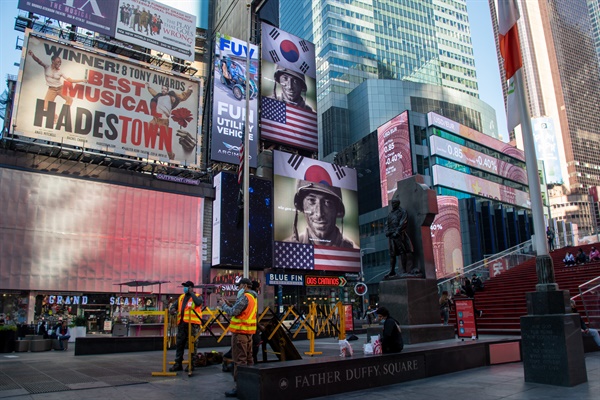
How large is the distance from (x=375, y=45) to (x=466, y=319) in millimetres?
97928

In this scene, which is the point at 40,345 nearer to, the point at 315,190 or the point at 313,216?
the point at 313,216

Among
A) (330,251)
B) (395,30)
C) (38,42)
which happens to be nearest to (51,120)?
(38,42)

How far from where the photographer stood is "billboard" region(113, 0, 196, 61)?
1689 inches

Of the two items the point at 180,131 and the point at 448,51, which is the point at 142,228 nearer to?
the point at 180,131

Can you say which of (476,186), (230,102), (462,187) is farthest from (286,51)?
(476,186)

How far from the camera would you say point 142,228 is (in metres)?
41.7

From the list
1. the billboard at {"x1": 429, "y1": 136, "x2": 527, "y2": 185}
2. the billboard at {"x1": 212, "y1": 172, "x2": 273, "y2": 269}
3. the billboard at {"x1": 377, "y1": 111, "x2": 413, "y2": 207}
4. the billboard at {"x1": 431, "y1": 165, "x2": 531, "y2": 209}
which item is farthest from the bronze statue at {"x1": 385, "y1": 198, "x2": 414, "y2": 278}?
Answer: the billboard at {"x1": 429, "y1": 136, "x2": 527, "y2": 185}

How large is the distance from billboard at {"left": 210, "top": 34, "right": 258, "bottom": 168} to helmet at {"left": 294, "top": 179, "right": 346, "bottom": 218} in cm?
678

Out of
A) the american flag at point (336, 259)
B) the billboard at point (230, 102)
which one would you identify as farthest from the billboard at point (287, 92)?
the american flag at point (336, 259)

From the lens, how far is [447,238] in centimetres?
6216

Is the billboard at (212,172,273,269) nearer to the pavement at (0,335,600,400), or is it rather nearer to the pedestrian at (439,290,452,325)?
the pedestrian at (439,290,452,325)

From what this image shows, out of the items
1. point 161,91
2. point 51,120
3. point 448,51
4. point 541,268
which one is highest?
point 448,51

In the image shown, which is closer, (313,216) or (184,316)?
(184,316)

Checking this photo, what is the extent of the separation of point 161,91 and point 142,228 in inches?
503
